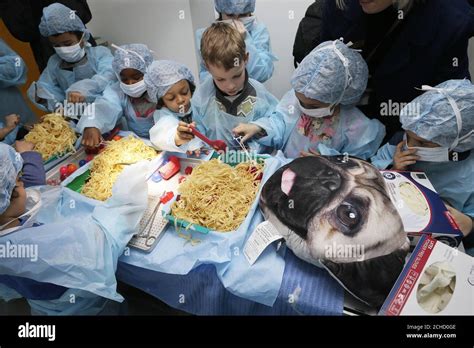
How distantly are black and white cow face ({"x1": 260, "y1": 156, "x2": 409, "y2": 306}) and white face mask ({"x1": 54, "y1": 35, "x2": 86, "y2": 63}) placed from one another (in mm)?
1536

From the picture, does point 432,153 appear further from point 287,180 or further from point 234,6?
point 234,6

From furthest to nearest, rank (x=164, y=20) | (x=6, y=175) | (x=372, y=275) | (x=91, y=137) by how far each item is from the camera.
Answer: (x=164, y=20), (x=91, y=137), (x=6, y=175), (x=372, y=275)

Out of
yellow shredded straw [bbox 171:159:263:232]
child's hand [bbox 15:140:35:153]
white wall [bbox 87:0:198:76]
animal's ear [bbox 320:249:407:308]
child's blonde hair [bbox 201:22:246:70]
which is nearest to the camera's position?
animal's ear [bbox 320:249:407:308]

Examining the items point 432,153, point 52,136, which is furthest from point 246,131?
point 52,136

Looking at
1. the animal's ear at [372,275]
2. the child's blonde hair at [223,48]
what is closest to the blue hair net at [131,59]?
the child's blonde hair at [223,48]

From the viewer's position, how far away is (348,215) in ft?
3.24

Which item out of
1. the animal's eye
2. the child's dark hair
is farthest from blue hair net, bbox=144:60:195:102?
the animal's eye

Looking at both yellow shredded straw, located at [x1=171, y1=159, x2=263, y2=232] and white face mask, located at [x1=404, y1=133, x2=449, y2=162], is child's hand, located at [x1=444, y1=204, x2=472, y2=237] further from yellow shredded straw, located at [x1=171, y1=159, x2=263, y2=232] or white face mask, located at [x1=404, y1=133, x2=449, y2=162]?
yellow shredded straw, located at [x1=171, y1=159, x2=263, y2=232]

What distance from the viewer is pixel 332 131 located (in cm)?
144

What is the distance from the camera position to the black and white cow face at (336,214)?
0.95 meters

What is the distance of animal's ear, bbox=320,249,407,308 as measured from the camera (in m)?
0.94

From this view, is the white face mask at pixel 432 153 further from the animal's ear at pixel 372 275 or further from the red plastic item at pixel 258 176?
the red plastic item at pixel 258 176

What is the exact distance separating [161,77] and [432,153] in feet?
4.07
